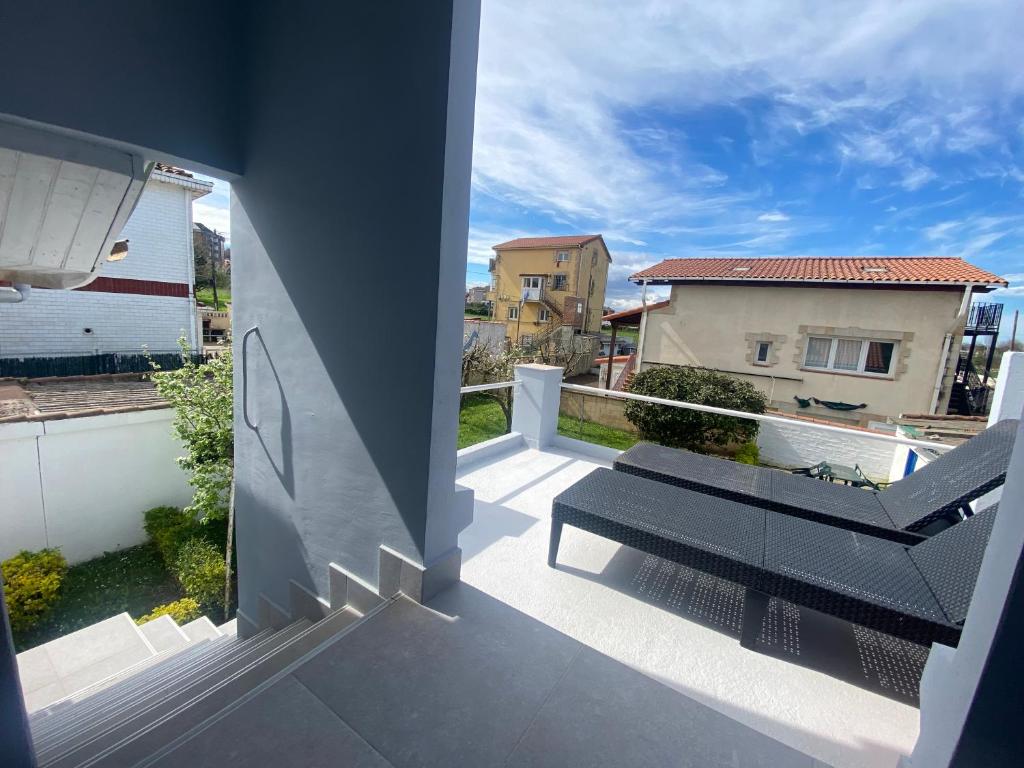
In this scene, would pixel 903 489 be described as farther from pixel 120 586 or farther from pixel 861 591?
pixel 120 586

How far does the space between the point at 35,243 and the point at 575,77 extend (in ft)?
12.8

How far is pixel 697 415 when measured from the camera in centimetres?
962

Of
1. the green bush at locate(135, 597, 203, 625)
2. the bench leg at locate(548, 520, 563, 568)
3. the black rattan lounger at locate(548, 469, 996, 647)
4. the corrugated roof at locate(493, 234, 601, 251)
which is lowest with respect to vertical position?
the green bush at locate(135, 597, 203, 625)

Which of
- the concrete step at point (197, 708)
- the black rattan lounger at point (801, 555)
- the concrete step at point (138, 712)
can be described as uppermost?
the black rattan lounger at point (801, 555)

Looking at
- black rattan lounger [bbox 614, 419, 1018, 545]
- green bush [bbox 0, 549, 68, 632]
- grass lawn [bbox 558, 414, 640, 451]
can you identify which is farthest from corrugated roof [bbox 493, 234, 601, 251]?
green bush [bbox 0, 549, 68, 632]

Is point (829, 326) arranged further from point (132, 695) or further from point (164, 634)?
point (164, 634)

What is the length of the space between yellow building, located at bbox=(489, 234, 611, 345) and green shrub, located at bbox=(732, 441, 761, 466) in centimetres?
1618

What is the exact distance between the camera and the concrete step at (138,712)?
1408 mm

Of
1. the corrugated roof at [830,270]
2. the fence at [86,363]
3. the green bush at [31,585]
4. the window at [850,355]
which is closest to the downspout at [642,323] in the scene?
the corrugated roof at [830,270]

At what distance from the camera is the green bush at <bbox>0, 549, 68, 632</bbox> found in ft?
15.9

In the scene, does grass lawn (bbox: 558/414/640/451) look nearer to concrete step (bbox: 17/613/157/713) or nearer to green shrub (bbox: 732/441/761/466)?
green shrub (bbox: 732/441/761/466)

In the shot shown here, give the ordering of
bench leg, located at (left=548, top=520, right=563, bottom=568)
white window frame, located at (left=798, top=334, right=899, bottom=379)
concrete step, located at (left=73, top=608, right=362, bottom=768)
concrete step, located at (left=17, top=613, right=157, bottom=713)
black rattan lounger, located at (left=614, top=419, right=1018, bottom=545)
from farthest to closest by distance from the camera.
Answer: white window frame, located at (left=798, top=334, right=899, bottom=379) → concrete step, located at (left=17, top=613, right=157, bottom=713) → bench leg, located at (left=548, top=520, right=563, bottom=568) → black rattan lounger, located at (left=614, top=419, right=1018, bottom=545) → concrete step, located at (left=73, top=608, right=362, bottom=768)

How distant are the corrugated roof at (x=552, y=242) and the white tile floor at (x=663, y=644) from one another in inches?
973

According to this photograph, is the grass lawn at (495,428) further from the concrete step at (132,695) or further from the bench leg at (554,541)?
the bench leg at (554,541)
